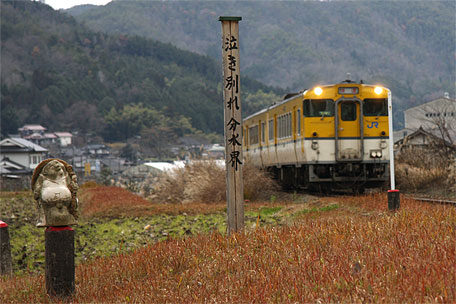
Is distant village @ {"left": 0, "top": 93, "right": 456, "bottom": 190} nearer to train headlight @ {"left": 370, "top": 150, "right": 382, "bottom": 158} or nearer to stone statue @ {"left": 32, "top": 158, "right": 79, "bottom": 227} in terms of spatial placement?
train headlight @ {"left": 370, "top": 150, "right": 382, "bottom": 158}

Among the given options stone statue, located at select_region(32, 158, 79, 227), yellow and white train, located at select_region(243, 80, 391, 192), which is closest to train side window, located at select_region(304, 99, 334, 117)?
yellow and white train, located at select_region(243, 80, 391, 192)

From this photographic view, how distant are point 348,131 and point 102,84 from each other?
14335 centimetres

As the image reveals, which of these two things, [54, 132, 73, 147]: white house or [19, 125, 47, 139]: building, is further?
[54, 132, 73, 147]: white house

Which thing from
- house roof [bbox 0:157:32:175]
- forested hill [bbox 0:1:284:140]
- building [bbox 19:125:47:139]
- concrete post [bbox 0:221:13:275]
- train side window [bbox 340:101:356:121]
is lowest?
concrete post [bbox 0:221:13:275]

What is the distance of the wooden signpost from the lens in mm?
8891

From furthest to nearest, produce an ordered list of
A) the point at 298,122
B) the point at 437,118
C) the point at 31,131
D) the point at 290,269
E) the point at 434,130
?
1. the point at 31,131
2. the point at 434,130
3. the point at 437,118
4. the point at 298,122
5. the point at 290,269

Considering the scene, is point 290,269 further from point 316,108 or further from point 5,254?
point 316,108

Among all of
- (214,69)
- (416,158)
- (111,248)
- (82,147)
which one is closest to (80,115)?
(82,147)

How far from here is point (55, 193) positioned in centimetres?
637

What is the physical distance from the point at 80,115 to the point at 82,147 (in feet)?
49.4

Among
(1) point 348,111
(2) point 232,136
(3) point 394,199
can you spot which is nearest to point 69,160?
(1) point 348,111

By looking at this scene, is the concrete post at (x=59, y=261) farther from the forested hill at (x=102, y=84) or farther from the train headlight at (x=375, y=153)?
the forested hill at (x=102, y=84)

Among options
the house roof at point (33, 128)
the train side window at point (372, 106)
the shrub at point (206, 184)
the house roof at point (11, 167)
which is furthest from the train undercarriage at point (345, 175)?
the house roof at point (33, 128)

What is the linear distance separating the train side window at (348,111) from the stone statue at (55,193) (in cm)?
1307
